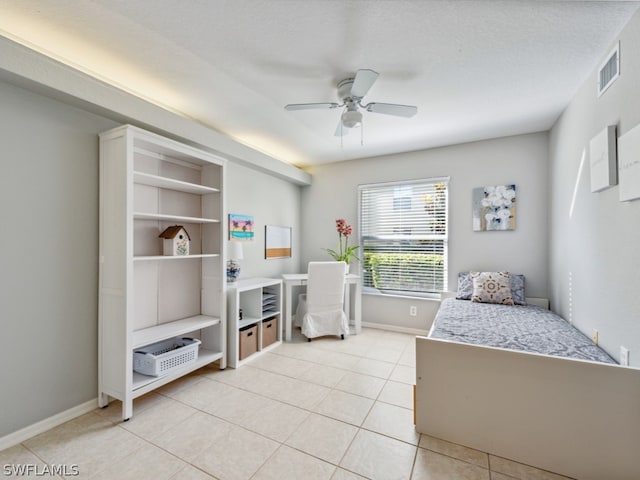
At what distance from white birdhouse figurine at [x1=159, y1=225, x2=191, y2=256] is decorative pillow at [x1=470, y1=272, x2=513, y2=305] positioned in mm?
3066

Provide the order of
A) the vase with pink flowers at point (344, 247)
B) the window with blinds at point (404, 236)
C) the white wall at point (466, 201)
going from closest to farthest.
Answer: the white wall at point (466, 201) → the window with blinds at point (404, 236) → the vase with pink flowers at point (344, 247)

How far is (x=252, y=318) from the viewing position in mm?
3303

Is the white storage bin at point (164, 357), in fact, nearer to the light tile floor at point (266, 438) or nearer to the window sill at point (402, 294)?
the light tile floor at point (266, 438)

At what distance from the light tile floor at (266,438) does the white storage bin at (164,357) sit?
222 millimetres

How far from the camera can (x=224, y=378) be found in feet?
8.71

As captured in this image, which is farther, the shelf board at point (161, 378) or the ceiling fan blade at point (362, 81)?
the shelf board at point (161, 378)

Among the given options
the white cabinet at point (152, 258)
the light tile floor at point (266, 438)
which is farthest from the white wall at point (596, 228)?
the white cabinet at point (152, 258)

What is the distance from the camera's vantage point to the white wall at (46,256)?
1775mm

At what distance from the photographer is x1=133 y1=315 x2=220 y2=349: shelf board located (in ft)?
7.23

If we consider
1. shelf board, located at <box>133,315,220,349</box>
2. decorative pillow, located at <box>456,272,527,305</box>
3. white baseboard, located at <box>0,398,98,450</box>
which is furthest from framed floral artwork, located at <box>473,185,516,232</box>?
white baseboard, located at <box>0,398,98,450</box>

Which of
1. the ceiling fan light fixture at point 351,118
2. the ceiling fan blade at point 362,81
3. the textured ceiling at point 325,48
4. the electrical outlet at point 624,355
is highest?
the textured ceiling at point 325,48

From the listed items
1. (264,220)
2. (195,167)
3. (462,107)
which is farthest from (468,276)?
(195,167)

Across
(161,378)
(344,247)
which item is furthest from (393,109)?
(161,378)

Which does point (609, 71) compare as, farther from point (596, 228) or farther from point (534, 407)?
point (534, 407)
